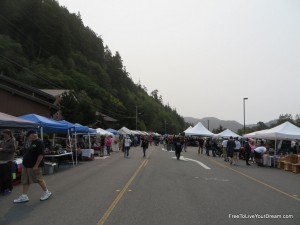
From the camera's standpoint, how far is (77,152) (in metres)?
24.6

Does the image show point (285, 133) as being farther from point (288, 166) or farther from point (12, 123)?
point (12, 123)

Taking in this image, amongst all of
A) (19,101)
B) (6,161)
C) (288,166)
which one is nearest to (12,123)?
(6,161)

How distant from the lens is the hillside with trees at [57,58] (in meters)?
63.5

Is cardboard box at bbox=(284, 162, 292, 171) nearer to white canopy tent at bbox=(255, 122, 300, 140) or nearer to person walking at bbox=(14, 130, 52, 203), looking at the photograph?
white canopy tent at bbox=(255, 122, 300, 140)

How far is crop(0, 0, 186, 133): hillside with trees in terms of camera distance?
63.5m

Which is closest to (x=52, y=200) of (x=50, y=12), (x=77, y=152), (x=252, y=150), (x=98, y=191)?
(x=98, y=191)

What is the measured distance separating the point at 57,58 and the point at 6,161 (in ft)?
266

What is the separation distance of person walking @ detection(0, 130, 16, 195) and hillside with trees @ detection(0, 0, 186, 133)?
124 feet

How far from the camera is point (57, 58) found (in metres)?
88.9

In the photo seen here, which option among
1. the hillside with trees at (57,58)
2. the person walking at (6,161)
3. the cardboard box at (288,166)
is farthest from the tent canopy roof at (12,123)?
the hillside with trees at (57,58)

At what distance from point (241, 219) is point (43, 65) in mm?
78714

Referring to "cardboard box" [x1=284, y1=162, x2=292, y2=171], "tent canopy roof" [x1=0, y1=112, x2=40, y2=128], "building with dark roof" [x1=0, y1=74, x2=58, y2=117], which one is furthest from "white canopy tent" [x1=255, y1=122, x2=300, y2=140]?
"building with dark roof" [x1=0, y1=74, x2=58, y2=117]

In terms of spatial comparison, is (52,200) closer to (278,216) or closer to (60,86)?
(278,216)

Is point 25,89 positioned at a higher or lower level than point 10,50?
lower
